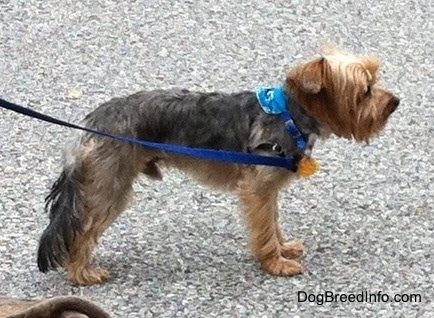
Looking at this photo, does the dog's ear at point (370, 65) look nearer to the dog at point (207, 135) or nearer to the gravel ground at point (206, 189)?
the dog at point (207, 135)

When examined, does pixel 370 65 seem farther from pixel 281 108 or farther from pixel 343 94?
pixel 281 108

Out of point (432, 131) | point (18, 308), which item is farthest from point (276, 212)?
point (18, 308)

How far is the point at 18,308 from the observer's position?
9.49 ft

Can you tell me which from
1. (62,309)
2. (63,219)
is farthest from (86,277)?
(62,309)

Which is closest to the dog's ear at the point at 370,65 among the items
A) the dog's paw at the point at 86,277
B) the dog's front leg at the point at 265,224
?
the dog's front leg at the point at 265,224

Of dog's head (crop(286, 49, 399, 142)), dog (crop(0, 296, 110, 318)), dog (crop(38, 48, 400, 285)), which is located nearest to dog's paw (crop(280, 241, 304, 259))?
dog (crop(38, 48, 400, 285))

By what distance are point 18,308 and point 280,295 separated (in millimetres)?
2225

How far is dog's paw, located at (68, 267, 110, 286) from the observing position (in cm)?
502

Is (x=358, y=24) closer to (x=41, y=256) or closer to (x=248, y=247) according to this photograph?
(x=248, y=247)

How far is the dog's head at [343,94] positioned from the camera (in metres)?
4.73

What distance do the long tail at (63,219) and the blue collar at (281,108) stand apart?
34.7 inches

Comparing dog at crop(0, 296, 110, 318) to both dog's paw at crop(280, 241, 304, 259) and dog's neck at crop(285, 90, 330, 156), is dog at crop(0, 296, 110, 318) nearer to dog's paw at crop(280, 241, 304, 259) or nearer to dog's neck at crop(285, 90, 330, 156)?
dog's neck at crop(285, 90, 330, 156)

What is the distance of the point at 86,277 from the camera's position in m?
5.03

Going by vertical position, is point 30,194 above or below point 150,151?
below
